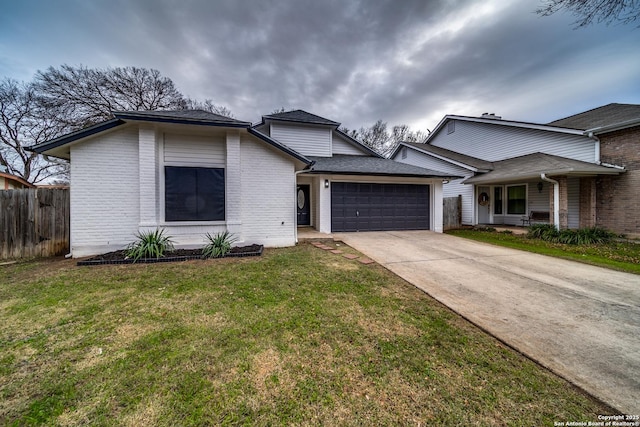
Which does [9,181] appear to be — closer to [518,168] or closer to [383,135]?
[518,168]

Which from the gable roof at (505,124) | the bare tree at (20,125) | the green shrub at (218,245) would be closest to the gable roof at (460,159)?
the gable roof at (505,124)

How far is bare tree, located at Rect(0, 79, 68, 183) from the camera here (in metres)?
14.8

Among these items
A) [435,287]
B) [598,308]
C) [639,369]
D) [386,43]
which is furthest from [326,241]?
[386,43]

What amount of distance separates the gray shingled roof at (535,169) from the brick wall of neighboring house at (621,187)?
46 cm

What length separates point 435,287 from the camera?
4383 mm

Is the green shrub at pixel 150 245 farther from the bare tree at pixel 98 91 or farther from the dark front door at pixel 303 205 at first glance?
the bare tree at pixel 98 91

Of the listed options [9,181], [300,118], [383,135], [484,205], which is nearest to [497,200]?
[484,205]

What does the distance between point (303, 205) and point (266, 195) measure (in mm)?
5036

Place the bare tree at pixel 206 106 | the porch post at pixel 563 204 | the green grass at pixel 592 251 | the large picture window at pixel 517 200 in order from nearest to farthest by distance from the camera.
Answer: the green grass at pixel 592 251 < the porch post at pixel 563 204 < the large picture window at pixel 517 200 < the bare tree at pixel 206 106

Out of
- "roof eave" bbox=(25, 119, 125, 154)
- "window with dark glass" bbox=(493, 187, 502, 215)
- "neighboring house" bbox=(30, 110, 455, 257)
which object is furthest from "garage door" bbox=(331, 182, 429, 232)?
"roof eave" bbox=(25, 119, 125, 154)

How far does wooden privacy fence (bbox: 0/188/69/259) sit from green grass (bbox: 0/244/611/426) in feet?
11.3

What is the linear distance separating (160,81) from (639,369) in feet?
80.8

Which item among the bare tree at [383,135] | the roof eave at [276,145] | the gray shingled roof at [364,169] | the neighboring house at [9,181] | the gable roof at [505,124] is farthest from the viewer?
the bare tree at [383,135]

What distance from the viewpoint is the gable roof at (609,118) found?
9117 mm
